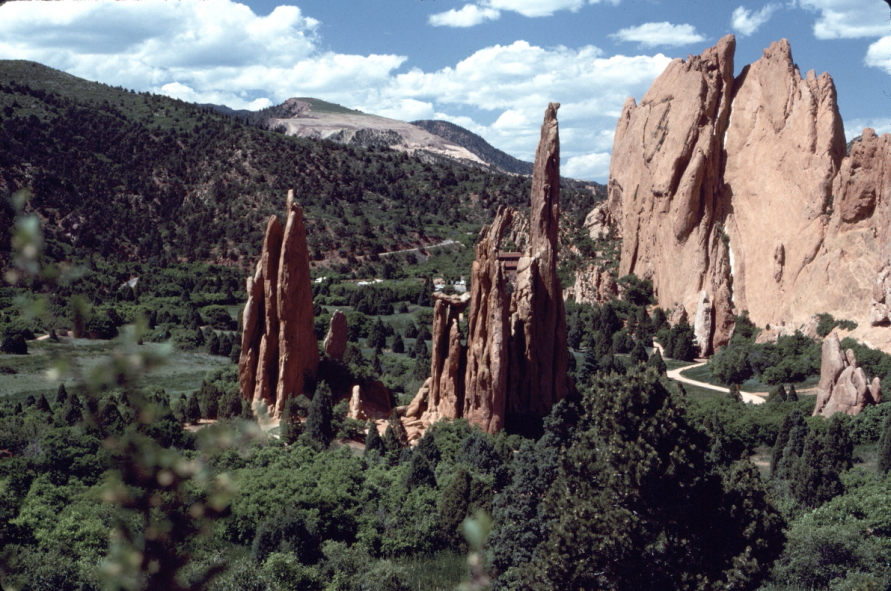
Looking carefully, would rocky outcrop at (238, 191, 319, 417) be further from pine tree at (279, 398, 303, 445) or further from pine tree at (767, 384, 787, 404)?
pine tree at (767, 384, 787, 404)

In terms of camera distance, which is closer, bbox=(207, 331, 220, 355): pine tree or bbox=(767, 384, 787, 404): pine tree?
bbox=(767, 384, 787, 404): pine tree

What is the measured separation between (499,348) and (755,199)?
3190cm

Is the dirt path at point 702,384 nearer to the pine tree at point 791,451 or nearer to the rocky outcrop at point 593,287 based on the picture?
the pine tree at point 791,451

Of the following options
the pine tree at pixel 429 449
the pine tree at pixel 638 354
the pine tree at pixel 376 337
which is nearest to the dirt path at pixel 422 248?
the pine tree at pixel 376 337

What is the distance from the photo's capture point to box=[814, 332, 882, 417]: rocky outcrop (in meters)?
30.2

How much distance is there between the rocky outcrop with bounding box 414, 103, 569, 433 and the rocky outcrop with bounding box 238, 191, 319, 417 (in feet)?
15.4

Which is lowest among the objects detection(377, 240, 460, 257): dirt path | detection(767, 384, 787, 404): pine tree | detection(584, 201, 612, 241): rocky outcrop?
detection(767, 384, 787, 404): pine tree

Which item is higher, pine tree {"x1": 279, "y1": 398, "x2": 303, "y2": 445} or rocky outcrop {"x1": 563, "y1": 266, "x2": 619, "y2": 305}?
rocky outcrop {"x1": 563, "y1": 266, "x2": 619, "y2": 305}

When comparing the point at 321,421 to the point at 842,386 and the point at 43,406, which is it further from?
the point at 842,386

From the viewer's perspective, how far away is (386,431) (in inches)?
1005

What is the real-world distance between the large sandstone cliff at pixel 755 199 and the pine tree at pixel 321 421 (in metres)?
28.0

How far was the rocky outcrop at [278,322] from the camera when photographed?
27950mm

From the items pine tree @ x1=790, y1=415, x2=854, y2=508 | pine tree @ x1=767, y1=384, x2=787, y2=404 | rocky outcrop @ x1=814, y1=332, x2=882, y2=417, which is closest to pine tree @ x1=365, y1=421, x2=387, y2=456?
pine tree @ x1=790, y1=415, x2=854, y2=508

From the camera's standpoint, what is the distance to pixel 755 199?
5141 cm
